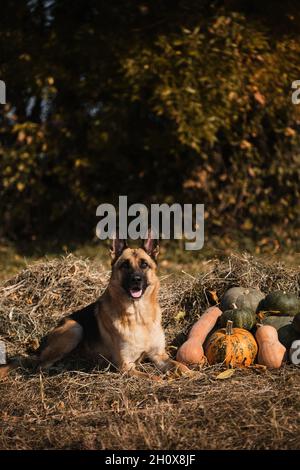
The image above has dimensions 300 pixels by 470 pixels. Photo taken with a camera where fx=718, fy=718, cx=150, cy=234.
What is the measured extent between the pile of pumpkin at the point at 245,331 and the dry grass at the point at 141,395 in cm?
15

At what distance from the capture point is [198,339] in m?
5.95

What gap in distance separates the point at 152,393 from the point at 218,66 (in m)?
6.71

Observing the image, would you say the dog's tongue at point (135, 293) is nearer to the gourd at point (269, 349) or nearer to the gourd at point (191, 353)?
the gourd at point (191, 353)

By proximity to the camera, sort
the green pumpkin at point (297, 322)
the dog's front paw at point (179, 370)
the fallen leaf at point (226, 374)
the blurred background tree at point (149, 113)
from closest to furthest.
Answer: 1. the fallen leaf at point (226, 374)
2. the dog's front paw at point (179, 370)
3. the green pumpkin at point (297, 322)
4. the blurred background tree at point (149, 113)

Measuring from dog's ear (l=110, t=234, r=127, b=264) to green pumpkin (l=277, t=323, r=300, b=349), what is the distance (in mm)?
1469

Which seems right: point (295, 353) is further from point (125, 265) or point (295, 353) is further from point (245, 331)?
point (125, 265)

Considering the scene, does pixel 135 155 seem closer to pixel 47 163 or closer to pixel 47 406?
pixel 47 163

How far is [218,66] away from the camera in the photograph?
419 inches

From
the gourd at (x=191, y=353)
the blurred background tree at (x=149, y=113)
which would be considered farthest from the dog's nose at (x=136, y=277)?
the blurred background tree at (x=149, y=113)

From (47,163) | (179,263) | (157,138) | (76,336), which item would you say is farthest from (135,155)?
(76,336)

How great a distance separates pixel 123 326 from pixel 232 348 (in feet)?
2.92

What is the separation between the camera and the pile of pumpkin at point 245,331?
5.64 meters

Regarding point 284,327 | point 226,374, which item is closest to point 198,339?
point 226,374

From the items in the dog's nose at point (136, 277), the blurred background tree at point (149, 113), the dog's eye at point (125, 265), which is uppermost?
the blurred background tree at point (149, 113)
